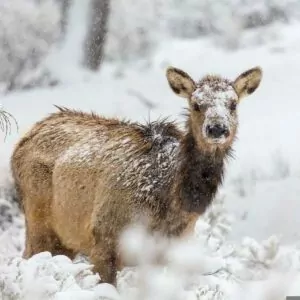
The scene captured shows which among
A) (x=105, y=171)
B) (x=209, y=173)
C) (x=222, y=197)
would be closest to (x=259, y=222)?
(x=222, y=197)

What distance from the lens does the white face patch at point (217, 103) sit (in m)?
3.22

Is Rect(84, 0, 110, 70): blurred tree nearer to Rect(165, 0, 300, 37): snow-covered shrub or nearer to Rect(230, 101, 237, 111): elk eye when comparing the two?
Rect(165, 0, 300, 37): snow-covered shrub

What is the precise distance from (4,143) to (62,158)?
0.31 m

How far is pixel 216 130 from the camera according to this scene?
126 inches

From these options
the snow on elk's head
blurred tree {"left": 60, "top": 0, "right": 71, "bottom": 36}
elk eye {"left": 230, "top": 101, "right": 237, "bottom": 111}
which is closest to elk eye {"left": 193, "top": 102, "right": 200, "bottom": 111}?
the snow on elk's head

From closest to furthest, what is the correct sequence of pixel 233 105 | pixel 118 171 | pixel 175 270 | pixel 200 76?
pixel 175 270 < pixel 233 105 < pixel 118 171 < pixel 200 76

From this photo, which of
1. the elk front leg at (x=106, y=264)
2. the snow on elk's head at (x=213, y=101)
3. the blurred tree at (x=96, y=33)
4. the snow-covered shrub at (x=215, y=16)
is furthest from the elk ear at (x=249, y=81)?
the elk front leg at (x=106, y=264)

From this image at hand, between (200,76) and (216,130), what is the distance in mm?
514

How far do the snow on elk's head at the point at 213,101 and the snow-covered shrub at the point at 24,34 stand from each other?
681 millimetres

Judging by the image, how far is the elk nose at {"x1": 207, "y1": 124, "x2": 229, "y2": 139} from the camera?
126 inches

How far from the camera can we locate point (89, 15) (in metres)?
3.83

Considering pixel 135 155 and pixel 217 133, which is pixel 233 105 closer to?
pixel 217 133

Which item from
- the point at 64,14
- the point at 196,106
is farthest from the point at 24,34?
the point at 196,106

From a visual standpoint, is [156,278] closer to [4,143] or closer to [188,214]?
[188,214]
